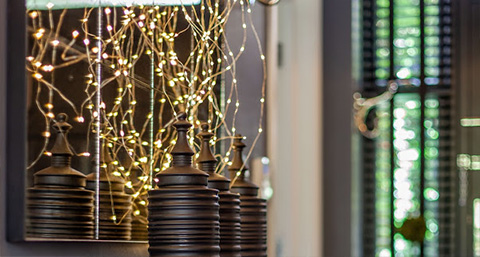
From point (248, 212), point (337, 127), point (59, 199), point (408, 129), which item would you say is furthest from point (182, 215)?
point (408, 129)

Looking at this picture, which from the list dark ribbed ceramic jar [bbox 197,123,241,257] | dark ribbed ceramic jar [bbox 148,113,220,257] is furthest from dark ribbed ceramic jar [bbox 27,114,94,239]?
dark ribbed ceramic jar [bbox 197,123,241,257]

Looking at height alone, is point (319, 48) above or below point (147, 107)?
above

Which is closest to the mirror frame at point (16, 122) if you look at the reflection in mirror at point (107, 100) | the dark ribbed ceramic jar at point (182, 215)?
the reflection in mirror at point (107, 100)

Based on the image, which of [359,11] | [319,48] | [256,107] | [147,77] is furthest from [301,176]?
[147,77]

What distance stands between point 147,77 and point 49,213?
36cm

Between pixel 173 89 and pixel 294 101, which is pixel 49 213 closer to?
pixel 173 89

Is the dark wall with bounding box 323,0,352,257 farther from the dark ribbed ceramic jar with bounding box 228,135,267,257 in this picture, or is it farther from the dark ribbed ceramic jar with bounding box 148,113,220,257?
the dark ribbed ceramic jar with bounding box 148,113,220,257

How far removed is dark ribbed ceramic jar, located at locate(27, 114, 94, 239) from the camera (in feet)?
3.92

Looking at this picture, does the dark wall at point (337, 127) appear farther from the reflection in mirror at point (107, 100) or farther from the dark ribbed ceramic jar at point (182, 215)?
the dark ribbed ceramic jar at point (182, 215)

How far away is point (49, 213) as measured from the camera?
1214 mm

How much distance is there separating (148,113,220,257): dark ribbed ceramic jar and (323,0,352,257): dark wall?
2.57 meters

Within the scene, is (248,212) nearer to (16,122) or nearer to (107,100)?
(107,100)

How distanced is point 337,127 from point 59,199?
2.66 meters

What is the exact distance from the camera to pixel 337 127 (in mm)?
3799
